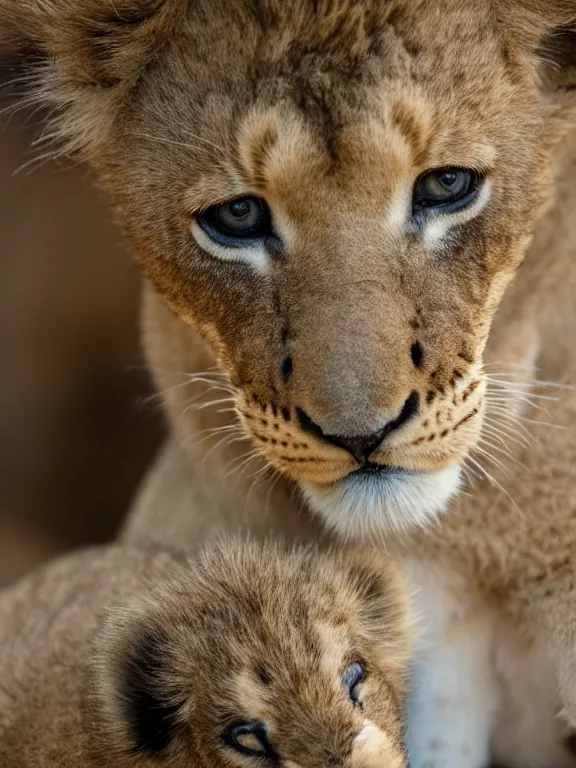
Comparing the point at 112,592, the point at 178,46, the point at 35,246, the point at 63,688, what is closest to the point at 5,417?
the point at 35,246

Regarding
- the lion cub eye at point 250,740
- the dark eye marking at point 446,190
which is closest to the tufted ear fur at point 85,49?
the dark eye marking at point 446,190

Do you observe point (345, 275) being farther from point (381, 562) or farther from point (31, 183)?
point (31, 183)

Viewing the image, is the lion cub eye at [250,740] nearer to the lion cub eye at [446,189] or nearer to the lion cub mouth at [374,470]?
the lion cub mouth at [374,470]

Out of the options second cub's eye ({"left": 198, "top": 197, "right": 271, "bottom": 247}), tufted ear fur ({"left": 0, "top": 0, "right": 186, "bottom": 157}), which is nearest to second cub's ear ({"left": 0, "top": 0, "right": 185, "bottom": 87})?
tufted ear fur ({"left": 0, "top": 0, "right": 186, "bottom": 157})

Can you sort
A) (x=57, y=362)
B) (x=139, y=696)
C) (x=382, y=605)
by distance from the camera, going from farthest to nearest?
(x=57, y=362) < (x=382, y=605) < (x=139, y=696)

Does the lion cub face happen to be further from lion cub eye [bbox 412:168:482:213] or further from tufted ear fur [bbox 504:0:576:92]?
tufted ear fur [bbox 504:0:576:92]

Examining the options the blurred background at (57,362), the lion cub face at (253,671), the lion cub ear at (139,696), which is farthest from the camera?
the blurred background at (57,362)

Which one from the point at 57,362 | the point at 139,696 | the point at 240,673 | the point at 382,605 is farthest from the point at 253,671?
the point at 57,362

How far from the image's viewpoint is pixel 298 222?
4.63ft

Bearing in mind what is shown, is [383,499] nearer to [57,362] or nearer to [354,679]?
[354,679]

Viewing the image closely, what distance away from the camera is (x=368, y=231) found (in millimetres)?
1397

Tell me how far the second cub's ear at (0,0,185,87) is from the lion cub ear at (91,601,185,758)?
585 millimetres

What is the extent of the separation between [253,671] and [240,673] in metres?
0.01

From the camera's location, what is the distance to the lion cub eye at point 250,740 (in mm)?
1296
